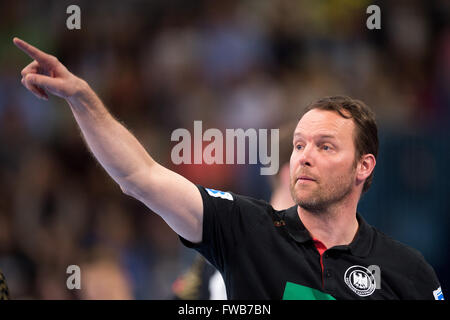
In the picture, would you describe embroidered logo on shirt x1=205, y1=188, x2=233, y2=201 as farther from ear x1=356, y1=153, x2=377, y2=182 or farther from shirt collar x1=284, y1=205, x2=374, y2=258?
ear x1=356, y1=153, x2=377, y2=182

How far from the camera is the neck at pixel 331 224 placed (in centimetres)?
311

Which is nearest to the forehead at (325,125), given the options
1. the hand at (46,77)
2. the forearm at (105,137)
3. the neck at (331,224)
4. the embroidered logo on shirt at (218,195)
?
the neck at (331,224)

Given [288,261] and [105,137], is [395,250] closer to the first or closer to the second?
[288,261]

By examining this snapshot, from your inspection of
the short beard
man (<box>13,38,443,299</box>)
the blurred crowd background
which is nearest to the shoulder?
man (<box>13,38,443,299</box>)

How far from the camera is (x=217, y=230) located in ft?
9.42

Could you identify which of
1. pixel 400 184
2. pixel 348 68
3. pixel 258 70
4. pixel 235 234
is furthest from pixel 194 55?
pixel 235 234

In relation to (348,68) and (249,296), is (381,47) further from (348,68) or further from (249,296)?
(249,296)

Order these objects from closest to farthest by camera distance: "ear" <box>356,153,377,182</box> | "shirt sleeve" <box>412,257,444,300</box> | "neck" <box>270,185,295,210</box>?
1. "shirt sleeve" <box>412,257,444,300</box>
2. "ear" <box>356,153,377,182</box>
3. "neck" <box>270,185,295,210</box>

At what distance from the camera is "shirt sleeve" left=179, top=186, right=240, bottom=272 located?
2.85 meters

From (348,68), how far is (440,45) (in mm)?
1111

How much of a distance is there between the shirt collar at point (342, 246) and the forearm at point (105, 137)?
0.85 meters

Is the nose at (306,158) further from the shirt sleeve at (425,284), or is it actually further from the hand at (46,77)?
the hand at (46,77)

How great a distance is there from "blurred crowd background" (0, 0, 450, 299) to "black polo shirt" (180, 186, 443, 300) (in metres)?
2.13
